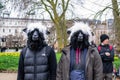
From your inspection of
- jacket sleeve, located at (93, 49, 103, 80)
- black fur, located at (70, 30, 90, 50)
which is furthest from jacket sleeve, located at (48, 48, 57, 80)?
jacket sleeve, located at (93, 49, 103, 80)

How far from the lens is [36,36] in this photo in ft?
17.7

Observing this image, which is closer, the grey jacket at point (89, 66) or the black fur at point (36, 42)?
the grey jacket at point (89, 66)

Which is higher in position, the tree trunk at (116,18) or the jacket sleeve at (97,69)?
the tree trunk at (116,18)

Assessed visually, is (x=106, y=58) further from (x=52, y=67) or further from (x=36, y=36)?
(x=36, y=36)

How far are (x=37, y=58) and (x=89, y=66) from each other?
802 millimetres

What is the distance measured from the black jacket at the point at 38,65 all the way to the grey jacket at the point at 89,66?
153 mm

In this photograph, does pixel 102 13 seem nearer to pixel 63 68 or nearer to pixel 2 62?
pixel 2 62

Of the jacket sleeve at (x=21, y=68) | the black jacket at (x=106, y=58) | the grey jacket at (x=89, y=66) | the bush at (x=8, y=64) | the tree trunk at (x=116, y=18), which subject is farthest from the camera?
the bush at (x=8, y=64)

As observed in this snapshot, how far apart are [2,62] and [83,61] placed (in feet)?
53.2

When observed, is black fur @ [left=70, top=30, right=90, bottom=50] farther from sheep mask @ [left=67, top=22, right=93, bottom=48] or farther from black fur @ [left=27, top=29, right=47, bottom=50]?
black fur @ [left=27, top=29, right=47, bottom=50]

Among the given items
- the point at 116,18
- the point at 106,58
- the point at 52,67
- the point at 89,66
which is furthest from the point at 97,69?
the point at 116,18

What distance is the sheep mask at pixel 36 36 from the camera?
539cm

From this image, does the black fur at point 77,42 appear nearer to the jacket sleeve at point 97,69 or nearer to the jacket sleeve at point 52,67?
the jacket sleeve at point 97,69

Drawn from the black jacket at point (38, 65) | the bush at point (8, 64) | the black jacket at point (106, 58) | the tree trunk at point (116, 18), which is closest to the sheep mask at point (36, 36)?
the black jacket at point (38, 65)
